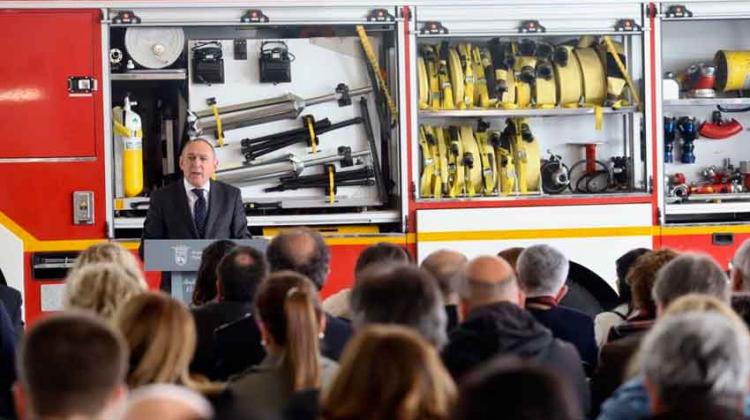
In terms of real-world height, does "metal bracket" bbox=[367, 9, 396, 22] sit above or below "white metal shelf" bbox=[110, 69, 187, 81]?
above

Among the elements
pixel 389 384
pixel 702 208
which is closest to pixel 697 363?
pixel 389 384

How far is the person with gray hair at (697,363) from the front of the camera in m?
2.82

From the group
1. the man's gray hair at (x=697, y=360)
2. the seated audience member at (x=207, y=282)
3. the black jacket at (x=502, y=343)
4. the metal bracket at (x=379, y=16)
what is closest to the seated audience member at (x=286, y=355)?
the black jacket at (x=502, y=343)

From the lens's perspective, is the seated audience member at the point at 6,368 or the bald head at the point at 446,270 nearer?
the seated audience member at the point at 6,368

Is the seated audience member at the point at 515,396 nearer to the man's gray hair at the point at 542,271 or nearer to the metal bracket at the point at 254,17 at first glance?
the man's gray hair at the point at 542,271

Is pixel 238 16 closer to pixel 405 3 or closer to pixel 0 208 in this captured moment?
pixel 405 3

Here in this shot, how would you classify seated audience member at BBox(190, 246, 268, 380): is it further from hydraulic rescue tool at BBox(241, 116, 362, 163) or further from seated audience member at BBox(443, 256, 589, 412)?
hydraulic rescue tool at BBox(241, 116, 362, 163)

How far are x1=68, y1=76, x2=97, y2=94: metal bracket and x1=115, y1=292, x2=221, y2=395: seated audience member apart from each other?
4.57 meters

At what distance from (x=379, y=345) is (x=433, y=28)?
573 cm

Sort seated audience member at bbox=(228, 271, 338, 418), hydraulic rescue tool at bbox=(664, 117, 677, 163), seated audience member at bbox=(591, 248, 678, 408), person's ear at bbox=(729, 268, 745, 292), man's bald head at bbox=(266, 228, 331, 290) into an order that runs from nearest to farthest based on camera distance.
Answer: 1. seated audience member at bbox=(228, 271, 338, 418)
2. seated audience member at bbox=(591, 248, 678, 408)
3. person's ear at bbox=(729, 268, 745, 292)
4. man's bald head at bbox=(266, 228, 331, 290)
5. hydraulic rescue tool at bbox=(664, 117, 677, 163)

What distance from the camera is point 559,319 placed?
521 centimetres

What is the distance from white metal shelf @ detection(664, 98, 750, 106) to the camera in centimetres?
861

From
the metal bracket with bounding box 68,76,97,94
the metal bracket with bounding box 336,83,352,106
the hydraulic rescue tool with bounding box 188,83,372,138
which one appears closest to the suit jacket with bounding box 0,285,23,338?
the metal bracket with bounding box 68,76,97,94

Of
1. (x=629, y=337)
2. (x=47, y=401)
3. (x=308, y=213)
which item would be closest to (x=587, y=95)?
(x=308, y=213)
